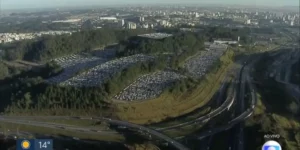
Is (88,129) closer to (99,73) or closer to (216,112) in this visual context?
(216,112)

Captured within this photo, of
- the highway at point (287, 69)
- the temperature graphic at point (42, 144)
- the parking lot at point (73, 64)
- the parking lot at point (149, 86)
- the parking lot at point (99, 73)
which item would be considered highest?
the temperature graphic at point (42, 144)

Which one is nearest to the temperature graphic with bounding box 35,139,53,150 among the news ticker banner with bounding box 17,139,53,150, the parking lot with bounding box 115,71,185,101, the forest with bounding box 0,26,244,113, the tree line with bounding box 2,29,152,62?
the news ticker banner with bounding box 17,139,53,150

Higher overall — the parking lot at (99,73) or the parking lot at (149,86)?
the parking lot at (99,73)

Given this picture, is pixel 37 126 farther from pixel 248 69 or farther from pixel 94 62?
pixel 248 69

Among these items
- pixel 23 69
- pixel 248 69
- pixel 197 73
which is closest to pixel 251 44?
pixel 248 69

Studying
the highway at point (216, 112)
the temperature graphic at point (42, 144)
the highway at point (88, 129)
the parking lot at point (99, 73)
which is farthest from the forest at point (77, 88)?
the temperature graphic at point (42, 144)
